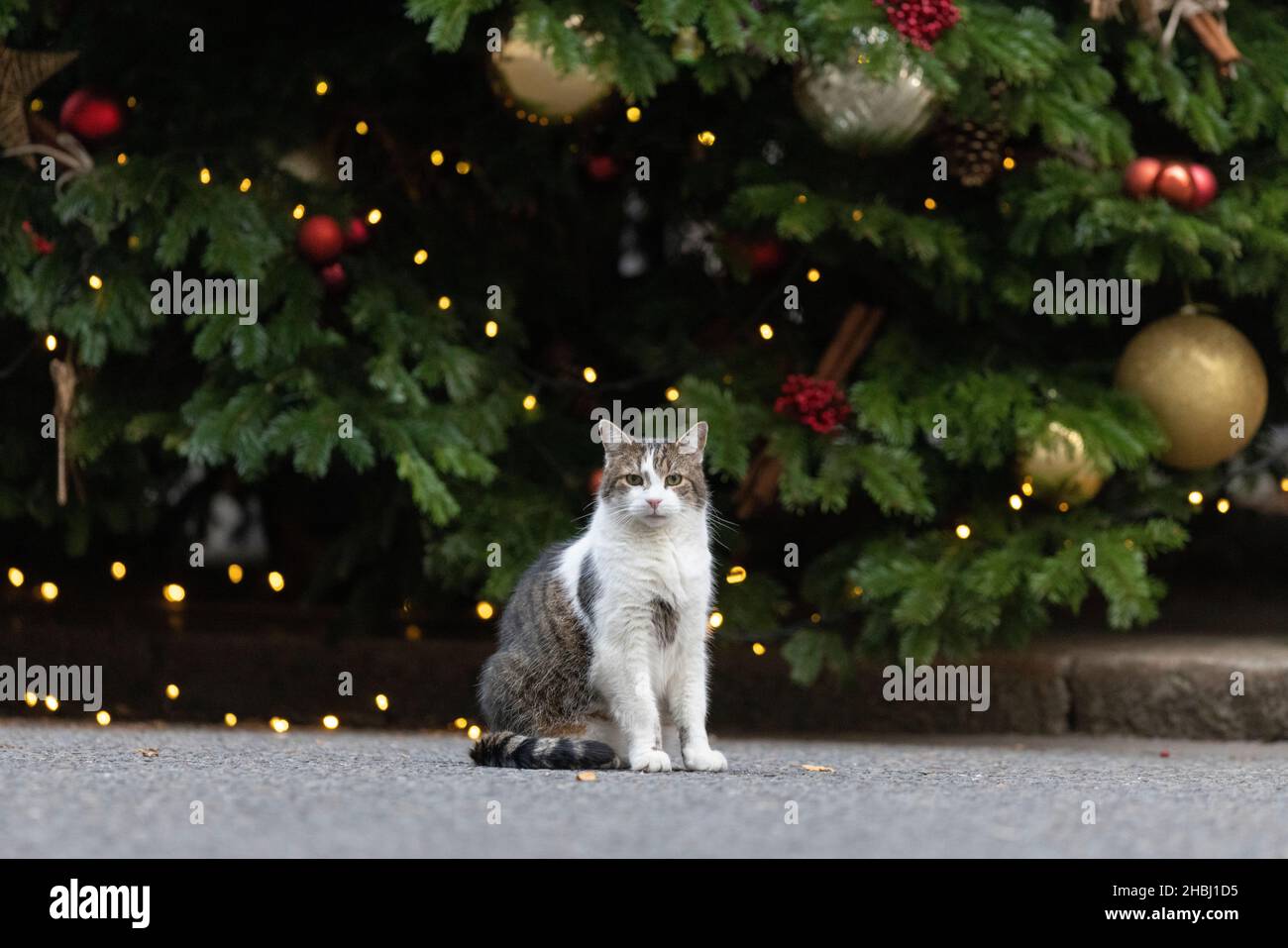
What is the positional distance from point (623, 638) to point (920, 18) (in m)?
1.74

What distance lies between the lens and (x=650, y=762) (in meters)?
3.54

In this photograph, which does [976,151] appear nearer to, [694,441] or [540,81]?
[540,81]

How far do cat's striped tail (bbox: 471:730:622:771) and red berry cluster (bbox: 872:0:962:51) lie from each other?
6.18 feet

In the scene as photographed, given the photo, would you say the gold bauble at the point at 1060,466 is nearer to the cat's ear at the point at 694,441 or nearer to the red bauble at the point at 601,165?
the cat's ear at the point at 694,441

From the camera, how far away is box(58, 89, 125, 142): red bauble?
4605mm

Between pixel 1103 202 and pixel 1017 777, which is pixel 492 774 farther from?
pixel 1103 202

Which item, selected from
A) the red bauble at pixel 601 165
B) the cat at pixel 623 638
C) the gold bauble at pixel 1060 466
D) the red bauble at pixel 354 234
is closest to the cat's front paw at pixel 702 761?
the cat at pixel 623 638

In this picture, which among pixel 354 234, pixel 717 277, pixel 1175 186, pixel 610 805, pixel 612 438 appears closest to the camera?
pixel 610 805

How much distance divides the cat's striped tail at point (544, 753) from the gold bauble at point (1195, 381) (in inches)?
73.9

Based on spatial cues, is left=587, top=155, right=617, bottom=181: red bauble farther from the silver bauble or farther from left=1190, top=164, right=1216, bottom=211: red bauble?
left=1190, top=164, right=1216, bottom=211: red bauble

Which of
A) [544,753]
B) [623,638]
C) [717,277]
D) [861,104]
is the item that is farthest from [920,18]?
[544,753]

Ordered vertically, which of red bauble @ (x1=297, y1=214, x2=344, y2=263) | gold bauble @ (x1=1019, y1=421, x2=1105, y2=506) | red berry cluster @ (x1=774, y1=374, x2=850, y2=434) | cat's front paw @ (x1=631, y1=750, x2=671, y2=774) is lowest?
cat's front paw @ (x1=631, y1=750, x2=671, y2=774)

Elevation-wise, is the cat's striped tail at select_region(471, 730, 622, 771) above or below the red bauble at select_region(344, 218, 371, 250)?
below

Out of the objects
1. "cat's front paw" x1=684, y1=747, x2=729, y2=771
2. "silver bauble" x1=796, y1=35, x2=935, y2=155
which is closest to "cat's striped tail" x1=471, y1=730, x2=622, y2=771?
"cat's front paw" x1=684, y1=747, x2=729, y2=771
